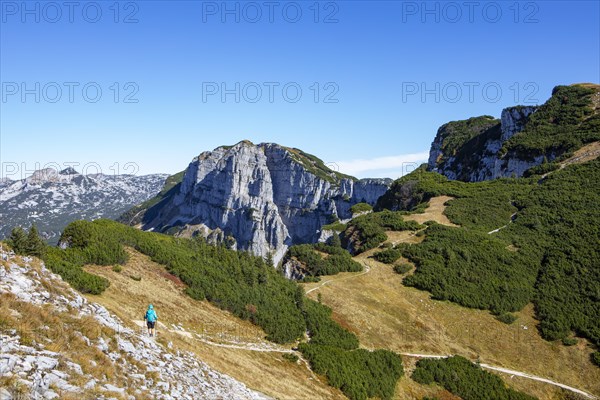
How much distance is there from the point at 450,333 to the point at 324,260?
60.9ft

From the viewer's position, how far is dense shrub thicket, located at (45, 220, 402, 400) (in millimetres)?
25281

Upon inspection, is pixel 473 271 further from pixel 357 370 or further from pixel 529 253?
pixel 357 370

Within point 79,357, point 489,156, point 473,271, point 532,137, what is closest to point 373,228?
point 473,271

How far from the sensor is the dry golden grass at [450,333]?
3509 cm

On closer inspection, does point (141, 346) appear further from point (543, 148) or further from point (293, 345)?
point (543, 148)

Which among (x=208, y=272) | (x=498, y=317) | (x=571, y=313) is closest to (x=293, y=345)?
(x=208, y=272)

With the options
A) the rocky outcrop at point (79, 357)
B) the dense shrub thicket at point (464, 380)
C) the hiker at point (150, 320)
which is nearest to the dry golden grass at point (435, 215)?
the dense shrub thicket at point (464, 380)

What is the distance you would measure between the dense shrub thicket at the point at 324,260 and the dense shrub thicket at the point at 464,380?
18981 mm

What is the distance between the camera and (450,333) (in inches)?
1553

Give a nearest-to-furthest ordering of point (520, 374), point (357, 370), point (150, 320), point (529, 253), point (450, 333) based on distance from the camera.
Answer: point (150, 320)
point (357, 370)
point (520, 374)
point (450, 333)
point (529, 253)

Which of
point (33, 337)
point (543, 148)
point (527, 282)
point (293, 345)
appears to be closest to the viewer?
point (33, 337)

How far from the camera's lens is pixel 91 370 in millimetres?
11156

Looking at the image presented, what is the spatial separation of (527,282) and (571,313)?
625 cm

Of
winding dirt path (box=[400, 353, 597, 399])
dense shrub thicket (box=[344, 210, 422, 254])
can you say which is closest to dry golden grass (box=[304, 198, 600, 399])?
winding dirt path (box=[400, 353, 597, 399])
